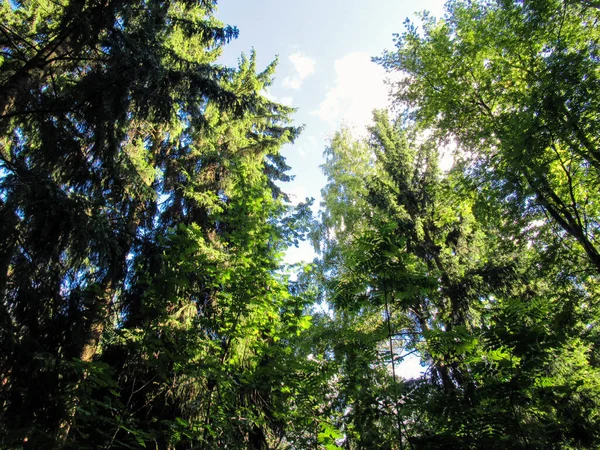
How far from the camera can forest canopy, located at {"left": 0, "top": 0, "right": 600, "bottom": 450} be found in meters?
2.81

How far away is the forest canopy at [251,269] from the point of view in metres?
2.81

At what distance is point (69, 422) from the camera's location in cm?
277

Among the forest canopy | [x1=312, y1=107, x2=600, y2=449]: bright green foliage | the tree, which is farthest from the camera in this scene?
the tree

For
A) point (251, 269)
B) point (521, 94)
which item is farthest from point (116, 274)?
point (521, 94)

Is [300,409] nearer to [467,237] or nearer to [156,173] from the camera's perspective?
[156,173]

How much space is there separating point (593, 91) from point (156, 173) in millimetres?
8707

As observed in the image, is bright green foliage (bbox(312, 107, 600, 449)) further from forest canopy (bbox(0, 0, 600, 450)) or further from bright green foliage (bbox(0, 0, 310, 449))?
bright green foliage (bbox(0, 0, 310, 449))

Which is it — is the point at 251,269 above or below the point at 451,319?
below

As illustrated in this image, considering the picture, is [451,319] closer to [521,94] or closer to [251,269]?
[521,94]

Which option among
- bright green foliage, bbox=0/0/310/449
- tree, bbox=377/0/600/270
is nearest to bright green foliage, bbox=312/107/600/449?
tree, bbox=377/0/600/270

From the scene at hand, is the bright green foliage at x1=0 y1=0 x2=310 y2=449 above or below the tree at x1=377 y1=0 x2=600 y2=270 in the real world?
below

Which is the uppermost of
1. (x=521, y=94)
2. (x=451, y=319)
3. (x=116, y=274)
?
(x=521, y=94)

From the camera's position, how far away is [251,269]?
15.0 ft

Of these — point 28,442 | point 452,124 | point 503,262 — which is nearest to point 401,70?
point 452,124
